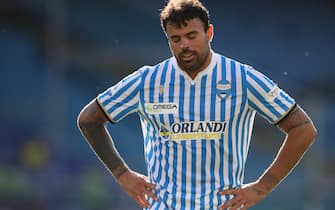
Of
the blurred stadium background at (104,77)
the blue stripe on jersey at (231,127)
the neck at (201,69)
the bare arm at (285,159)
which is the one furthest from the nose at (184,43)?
the blurred stadium background at (104,77)

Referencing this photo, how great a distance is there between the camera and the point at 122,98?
538 centimetres

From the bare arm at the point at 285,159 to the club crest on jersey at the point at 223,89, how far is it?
12.4 inches

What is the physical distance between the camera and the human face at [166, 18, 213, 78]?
16.7 feet

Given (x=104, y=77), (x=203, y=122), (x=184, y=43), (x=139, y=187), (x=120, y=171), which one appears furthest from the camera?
(x=104, y=77)

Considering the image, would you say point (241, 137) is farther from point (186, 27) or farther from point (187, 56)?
point (186, 27)

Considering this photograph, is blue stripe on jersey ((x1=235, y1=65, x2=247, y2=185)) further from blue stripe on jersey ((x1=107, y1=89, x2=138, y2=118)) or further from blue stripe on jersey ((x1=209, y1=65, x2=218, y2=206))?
blue stripe on jersey ((x1=107, y1=89, x2=138, y2=118))

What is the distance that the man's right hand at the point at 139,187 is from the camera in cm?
531

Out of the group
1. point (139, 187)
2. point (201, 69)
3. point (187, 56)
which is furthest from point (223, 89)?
point (139, 187)

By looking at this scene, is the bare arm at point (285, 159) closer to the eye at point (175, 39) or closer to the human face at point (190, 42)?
the human face at point (190, 42)

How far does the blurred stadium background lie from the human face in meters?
6.62

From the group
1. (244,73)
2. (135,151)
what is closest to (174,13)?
(244,73)

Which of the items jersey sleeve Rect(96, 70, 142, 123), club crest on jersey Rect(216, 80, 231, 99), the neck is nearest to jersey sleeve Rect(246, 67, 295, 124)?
club crest on jersey Rect(216, 80, 231, 99)

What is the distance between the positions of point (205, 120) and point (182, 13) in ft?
1.79

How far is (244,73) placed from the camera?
5.18 m
